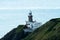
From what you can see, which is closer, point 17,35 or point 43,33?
point 43,33

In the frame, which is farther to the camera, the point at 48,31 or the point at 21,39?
the point at 21,39

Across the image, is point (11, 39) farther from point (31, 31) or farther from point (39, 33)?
point (39, 33)

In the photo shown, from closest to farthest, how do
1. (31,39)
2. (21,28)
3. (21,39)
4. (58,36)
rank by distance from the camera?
(58,36)
(31,39)
(21,39)
(21,28)

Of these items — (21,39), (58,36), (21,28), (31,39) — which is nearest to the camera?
(58,36)

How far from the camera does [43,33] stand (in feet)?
313

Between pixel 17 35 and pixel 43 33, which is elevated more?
pixel 43 33

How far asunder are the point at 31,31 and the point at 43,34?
58.1 feet

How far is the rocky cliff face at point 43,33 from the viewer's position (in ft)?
286

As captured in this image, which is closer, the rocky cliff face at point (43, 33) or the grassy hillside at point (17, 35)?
the rocky cliff face at point (43, 33)

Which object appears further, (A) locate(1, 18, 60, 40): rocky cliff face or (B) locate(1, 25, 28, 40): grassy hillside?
(B) locate(1, 25, 28, 40): grassy hillside

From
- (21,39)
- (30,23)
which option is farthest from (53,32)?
(30,23)

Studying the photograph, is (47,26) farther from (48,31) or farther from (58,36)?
(58,36)

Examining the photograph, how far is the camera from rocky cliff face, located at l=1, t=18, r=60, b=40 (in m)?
87.2

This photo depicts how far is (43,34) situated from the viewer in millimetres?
94375
